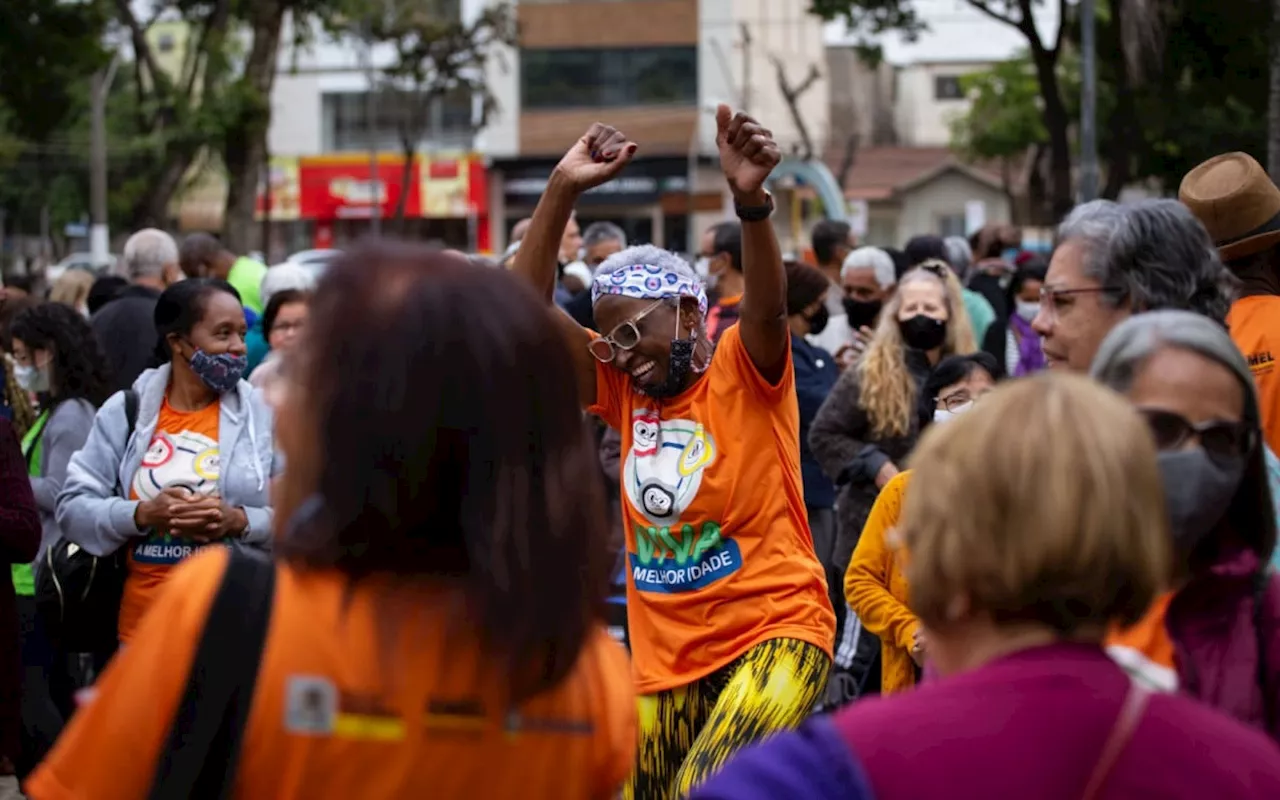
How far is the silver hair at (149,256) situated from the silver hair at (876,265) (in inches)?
148

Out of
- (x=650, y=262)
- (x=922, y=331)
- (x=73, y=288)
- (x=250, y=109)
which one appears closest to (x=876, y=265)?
(x=922, y=331)

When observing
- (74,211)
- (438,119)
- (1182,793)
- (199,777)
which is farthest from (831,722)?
(74,211)

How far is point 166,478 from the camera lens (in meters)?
5.73

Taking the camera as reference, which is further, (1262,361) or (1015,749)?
(1262,361)

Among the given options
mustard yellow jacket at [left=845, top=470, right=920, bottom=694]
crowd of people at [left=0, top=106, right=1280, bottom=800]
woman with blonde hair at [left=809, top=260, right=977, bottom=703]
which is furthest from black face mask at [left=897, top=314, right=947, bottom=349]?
crowd of people at [left=0, top=106, right=1280, bottom=800]

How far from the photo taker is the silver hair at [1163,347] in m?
2.51

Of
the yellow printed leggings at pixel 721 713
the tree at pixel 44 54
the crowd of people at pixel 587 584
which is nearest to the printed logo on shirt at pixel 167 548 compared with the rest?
the yellow printed leggings at pixel 721 713

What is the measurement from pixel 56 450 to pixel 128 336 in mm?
1752

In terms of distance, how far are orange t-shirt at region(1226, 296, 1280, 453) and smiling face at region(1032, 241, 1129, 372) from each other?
1.23 m

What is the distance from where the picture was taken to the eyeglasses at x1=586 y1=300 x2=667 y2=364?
4895mm

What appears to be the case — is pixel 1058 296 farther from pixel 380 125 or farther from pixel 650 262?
pixel 380 125

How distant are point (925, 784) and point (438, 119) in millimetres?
58186

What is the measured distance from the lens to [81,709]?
222 cm

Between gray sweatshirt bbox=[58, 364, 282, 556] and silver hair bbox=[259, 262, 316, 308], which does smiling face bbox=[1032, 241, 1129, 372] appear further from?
silver hair bbox=[259, 262, 316, 308]
